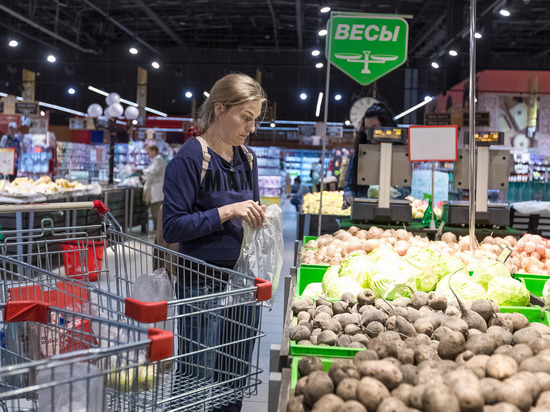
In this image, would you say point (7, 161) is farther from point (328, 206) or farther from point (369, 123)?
point (369, 123)

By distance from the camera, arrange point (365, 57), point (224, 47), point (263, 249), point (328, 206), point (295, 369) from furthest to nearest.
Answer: point (224, 47) < point (328, 206) < point (365, 57) < point (263, 249) < point (295, 369)

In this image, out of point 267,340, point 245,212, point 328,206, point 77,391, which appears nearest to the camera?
point 77,391

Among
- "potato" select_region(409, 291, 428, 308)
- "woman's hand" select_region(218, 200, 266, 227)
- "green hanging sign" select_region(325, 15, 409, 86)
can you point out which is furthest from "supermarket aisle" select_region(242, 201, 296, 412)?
"green hanging sign" select_region(325, 15, 409, 86)

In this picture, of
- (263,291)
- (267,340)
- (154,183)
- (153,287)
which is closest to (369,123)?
(267,340)

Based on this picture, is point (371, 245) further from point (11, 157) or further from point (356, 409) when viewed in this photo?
point (11, 157)

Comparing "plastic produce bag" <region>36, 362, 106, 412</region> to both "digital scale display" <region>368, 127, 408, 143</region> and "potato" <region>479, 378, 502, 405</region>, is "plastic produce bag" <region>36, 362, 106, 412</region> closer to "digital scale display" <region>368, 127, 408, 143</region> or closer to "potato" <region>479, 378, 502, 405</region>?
"potato" <region>479, 378, 502, 405</region>

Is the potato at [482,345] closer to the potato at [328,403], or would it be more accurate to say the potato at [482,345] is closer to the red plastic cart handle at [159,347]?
the potato at [328,403]

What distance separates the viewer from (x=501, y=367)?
1356 mm

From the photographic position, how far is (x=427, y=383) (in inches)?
49.0

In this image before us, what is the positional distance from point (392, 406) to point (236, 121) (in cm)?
147

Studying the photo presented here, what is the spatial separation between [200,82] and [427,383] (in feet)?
84.2

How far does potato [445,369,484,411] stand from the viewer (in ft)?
3.87

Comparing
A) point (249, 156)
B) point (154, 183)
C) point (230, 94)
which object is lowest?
point (154, 183)

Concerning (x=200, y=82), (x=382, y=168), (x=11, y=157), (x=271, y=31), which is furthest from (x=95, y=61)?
(x=382, y=168)
